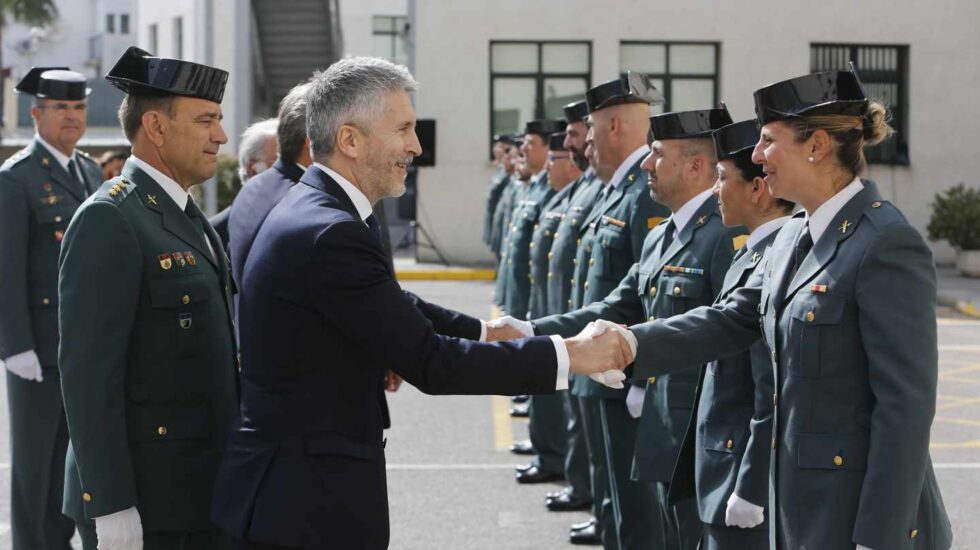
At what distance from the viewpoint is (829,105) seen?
12.0ft

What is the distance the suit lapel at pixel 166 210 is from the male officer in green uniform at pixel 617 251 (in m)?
1.44

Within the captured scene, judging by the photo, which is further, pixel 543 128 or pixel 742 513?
pixel 543 128

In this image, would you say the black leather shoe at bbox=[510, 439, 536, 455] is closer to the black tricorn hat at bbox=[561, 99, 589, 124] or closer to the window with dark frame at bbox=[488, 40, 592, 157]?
the black tricorn hat at bbox=[561, 99, 589, 124]

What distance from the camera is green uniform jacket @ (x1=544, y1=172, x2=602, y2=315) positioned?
308 inches

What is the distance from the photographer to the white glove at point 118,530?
12.3 ft

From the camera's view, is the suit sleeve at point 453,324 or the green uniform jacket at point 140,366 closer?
the green uniform jacket at point 140,366

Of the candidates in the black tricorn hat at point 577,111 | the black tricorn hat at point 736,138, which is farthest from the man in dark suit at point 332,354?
the black tricorn hat at point 577,111

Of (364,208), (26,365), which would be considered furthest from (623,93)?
(364,208)

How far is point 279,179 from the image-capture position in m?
5.06

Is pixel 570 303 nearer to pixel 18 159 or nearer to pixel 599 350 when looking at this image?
pixel 18 159

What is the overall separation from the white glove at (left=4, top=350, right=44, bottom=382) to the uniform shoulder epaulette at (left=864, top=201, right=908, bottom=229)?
3.73 meters

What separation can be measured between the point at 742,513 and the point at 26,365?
3.19 metres

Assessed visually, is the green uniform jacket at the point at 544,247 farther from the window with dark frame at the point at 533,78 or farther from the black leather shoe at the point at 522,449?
the window with dark frame at the point at 533,78

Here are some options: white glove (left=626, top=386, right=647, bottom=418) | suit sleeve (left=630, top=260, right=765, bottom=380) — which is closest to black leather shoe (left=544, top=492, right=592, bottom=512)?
white glove (left=626, top=386, right=647, bottom=418)
